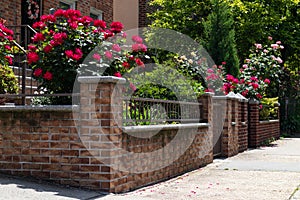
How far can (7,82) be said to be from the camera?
9008 mm

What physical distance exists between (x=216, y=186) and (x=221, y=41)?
456 inches

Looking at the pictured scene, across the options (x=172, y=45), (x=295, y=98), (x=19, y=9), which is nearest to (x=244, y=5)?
(x=172, y=45)

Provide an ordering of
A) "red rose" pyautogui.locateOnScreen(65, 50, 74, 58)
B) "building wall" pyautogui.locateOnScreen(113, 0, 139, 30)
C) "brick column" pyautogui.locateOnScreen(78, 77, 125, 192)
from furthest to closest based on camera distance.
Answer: "building wall" pyautogui.locateOnScreen(113, 0, 139, 30) < "red rose" pyautogui.locateOnScreen(65, 50, 74, 58) < "brick column" pyautogui.locateOnScreen(78, 77, 125, 192)

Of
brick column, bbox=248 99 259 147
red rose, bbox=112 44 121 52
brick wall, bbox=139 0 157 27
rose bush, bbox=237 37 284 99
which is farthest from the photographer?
brick wall, bbox=139 0 157 27

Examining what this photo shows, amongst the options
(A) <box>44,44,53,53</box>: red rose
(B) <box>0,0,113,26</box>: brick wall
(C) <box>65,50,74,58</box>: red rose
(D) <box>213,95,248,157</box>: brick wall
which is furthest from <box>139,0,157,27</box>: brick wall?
(C) <box>65,50,74,58</box>: red rose

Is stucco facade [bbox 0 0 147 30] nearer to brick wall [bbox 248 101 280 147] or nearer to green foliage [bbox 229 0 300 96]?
green foliage [bbox 229 0 300 96]

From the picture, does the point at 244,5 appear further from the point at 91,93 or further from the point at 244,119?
the point at 91,93

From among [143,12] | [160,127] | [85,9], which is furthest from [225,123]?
[143,12]

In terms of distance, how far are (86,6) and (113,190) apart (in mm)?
10606

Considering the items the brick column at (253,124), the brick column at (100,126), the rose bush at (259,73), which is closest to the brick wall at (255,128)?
the brick column at (253,124)

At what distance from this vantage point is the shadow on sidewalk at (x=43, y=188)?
6.34 meters

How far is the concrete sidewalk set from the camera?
645 cm

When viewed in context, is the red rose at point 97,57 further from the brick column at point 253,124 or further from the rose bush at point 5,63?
the brick column at point 253,124

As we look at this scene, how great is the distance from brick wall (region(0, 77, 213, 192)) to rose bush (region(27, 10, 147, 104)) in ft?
3.14
